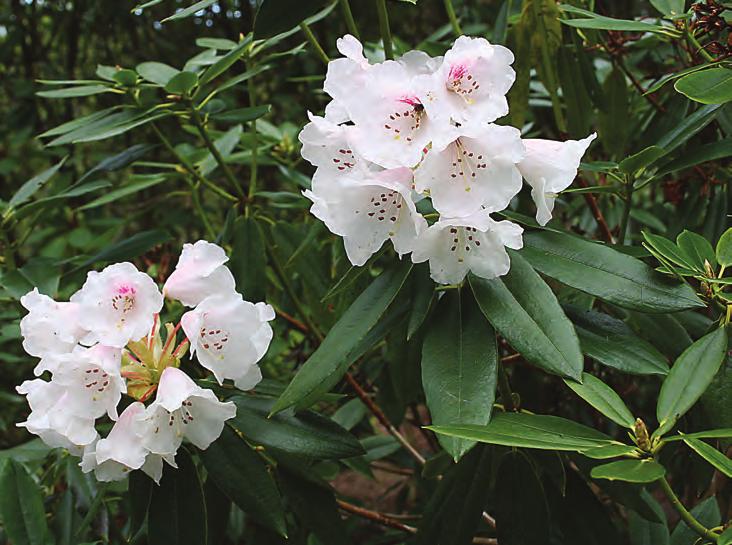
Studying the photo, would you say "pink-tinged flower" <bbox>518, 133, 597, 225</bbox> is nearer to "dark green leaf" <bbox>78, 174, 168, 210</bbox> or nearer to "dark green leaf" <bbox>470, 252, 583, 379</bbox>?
"dark green leaf" <bbox>470, 252, 583, 379</bbox>

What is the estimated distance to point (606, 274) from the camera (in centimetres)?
95

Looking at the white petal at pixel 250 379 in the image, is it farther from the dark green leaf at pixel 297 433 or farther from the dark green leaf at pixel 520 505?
the dark green leaf at pixel 520 505

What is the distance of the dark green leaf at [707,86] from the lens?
3.05 ft

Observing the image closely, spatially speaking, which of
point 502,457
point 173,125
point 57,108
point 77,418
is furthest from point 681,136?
point 57,108

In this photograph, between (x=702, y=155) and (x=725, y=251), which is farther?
(x=702, y=155)

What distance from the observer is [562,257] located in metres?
0.99

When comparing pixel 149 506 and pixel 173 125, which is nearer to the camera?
pixel 149 506

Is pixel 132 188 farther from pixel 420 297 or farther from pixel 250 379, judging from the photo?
pixel 420 297

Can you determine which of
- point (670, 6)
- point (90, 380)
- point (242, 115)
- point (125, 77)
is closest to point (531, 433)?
point (90, 380)

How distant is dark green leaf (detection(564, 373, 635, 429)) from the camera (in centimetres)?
82

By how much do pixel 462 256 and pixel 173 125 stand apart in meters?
2.04

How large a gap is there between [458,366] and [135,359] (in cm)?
45

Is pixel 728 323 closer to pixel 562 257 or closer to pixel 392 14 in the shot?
pixel 562 257

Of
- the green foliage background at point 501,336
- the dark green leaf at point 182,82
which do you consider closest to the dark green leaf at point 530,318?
the green foliage background at point 501,336
